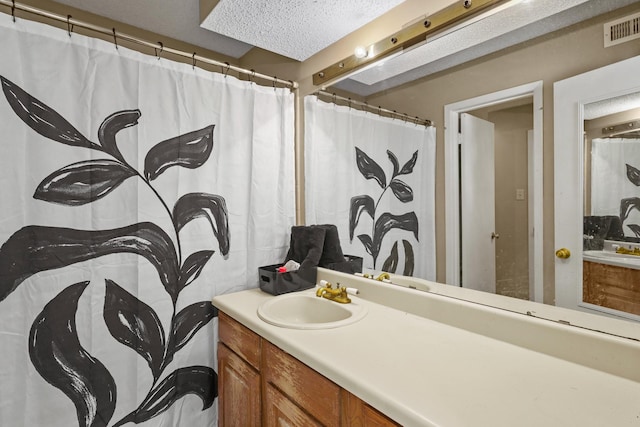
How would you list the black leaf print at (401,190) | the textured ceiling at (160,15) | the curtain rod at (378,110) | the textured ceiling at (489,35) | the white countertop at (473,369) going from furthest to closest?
the textured ceiling at (160,15) → the black leaf print at (401,190) → the curtain rod at (378,110) → the textured ceiling at (489,35) → the white countertop at (473,369)

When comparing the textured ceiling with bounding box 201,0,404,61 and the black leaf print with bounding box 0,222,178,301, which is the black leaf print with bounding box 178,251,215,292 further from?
the textured ceiling with bounding box 201,0,404,61

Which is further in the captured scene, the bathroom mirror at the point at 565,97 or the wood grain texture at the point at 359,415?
the bathroom mirror at the point at 565,97

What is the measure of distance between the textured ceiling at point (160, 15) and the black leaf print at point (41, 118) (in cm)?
98

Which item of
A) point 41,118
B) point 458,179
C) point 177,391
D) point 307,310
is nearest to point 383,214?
point 458,179

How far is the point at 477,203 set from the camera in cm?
121

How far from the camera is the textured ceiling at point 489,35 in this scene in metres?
0.94

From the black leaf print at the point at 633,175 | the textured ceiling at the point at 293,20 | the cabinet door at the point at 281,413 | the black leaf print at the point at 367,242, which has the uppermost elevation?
the textured ceiling at the point at 293,20

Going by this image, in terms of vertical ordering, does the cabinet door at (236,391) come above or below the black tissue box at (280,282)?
below

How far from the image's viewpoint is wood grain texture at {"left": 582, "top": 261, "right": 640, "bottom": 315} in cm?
88

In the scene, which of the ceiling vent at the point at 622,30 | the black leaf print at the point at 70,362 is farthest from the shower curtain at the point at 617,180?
the black leaf print at the point at 70,362

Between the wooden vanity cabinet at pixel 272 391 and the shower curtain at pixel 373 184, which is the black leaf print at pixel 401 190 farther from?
the wooden vanity cabinet at pixel 272 391

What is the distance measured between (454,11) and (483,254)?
93cm

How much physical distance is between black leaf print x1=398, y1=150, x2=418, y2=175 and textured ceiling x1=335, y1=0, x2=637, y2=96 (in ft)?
1.16

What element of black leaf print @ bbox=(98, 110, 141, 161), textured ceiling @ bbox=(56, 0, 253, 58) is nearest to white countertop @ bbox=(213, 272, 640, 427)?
black leaf print @ bbox=(98, 110, 141, 161)
